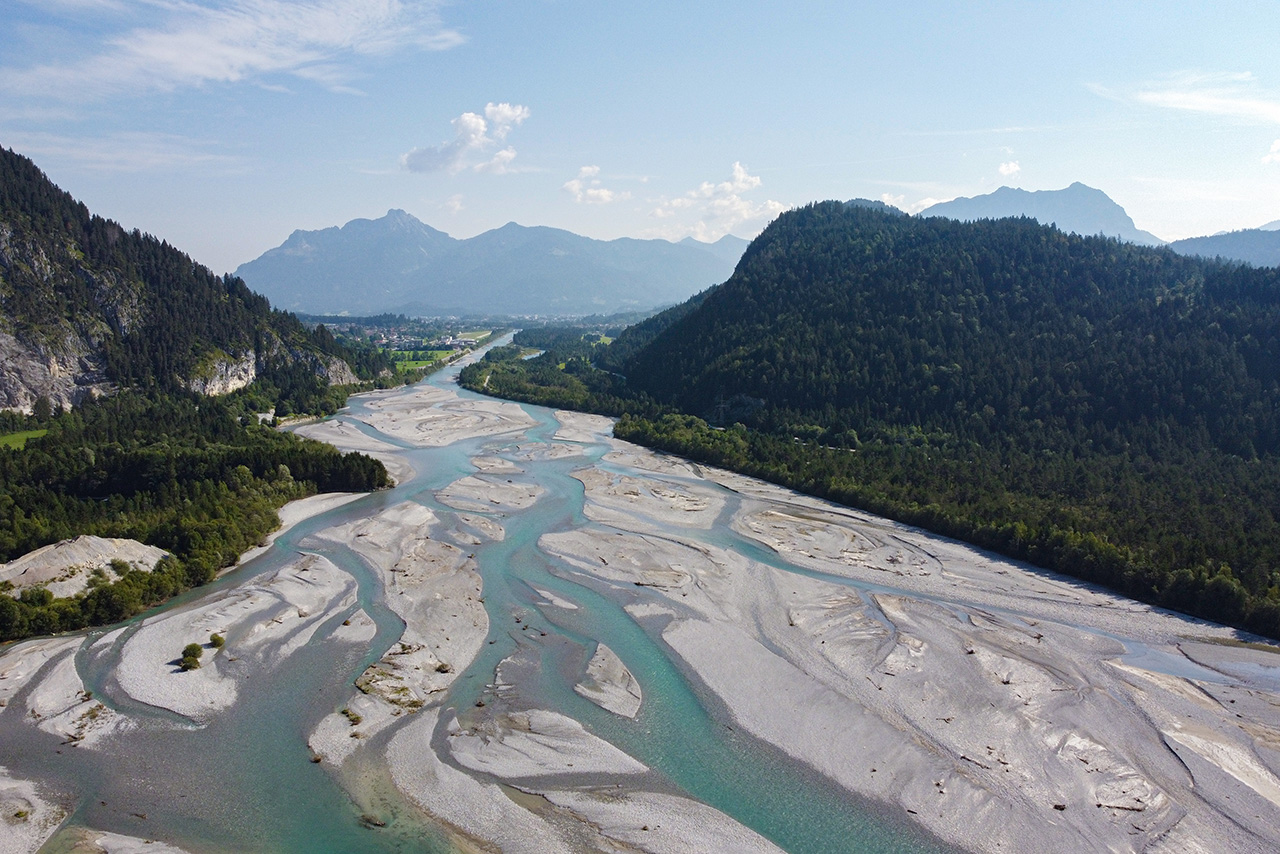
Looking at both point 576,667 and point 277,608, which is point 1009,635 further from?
point 277,608

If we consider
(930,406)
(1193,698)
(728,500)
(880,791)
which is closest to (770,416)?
(930,406)

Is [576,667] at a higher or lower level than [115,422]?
lower

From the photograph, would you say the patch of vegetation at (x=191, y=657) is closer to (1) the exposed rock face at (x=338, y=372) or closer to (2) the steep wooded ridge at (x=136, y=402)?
(2) the steep wooded ridge at (x=136, y=402)

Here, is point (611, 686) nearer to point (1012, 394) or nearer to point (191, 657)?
point (191, 657)

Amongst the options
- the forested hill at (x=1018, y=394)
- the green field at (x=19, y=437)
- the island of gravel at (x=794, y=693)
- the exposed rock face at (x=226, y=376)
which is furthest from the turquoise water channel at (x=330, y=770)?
the exposed rock face at (x=226, y=376)

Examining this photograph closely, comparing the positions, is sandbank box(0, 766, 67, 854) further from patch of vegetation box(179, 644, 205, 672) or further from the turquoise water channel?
patch of vegetation box(179, 644, 205, 672)

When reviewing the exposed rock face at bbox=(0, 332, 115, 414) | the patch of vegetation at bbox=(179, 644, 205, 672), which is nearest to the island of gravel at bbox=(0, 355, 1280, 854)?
the patch of vegetation at bbox=(179, 644, 205, 672)

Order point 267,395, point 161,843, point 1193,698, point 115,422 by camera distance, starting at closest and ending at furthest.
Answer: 1. point 161,843
2. point 1193,698
3. point 115,422
4. point 267,395
